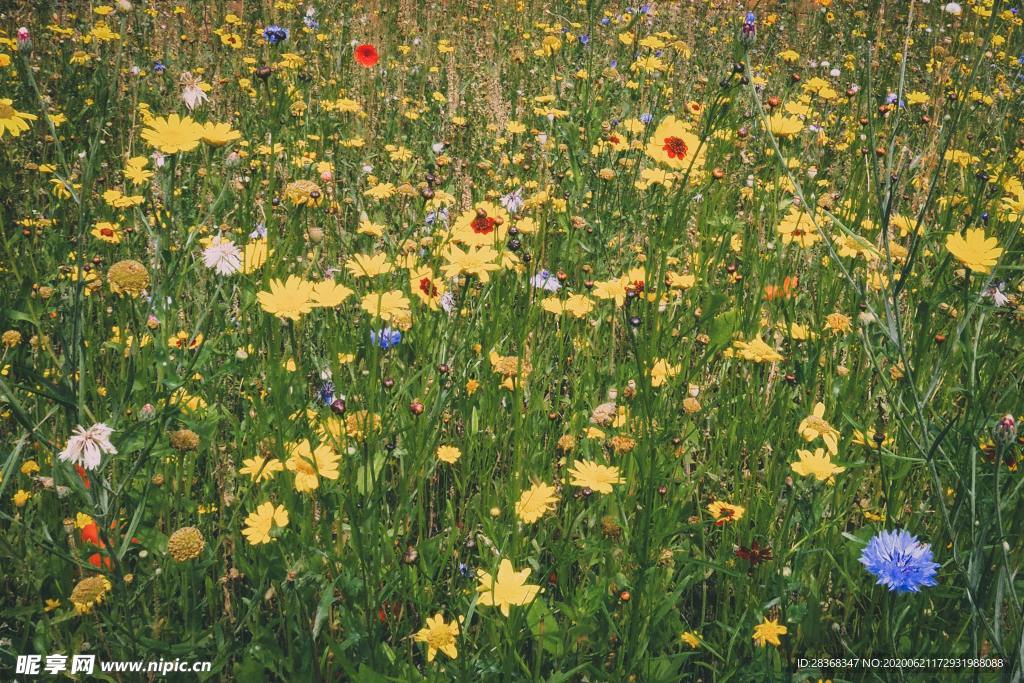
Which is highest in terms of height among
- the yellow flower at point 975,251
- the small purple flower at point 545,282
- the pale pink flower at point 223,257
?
the yellow flower at point 975,251

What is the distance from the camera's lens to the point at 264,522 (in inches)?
45.9

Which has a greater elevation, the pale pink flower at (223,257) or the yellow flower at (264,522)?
the pale pink flower at (223,257)

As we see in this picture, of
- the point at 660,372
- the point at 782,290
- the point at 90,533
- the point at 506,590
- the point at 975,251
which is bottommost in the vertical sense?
the point at 90,533

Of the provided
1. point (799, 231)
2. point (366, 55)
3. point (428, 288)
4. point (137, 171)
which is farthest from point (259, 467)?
point (366, 55)

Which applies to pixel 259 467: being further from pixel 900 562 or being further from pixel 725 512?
pixel 900 562

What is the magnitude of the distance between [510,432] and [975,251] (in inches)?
39.2

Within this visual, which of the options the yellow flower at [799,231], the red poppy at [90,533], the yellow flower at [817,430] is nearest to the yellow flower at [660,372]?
the yellow flower at [817,430]

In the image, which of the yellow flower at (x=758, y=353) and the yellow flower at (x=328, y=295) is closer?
the yellow flower at (x=328, y=295)

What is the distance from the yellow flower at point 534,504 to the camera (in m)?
1.23

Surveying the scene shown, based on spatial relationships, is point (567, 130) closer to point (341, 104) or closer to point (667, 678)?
point (341, 104)

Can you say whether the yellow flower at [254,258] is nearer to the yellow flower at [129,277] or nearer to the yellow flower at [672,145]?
the yellow flower at [129,277]

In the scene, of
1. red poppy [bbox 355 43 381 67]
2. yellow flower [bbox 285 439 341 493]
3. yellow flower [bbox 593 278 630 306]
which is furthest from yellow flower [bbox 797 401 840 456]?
red poppy [bbox 355 43 381 67]

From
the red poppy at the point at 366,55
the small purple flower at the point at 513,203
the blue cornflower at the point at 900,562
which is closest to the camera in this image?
the blue cornflower at the point at 900,562

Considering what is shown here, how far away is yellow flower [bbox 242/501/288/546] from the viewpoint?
3.73 feet
